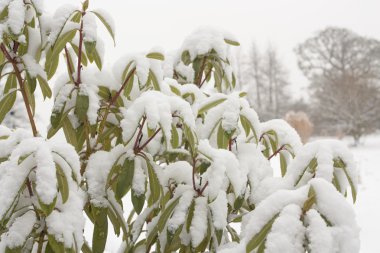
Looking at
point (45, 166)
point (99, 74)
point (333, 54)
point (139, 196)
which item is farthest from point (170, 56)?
point (333, 54)

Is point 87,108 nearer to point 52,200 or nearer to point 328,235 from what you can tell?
point 52,200

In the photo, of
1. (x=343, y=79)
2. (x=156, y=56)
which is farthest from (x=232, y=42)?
(x=343, y=79)

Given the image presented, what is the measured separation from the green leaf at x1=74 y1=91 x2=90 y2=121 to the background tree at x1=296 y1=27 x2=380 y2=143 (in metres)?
16.1

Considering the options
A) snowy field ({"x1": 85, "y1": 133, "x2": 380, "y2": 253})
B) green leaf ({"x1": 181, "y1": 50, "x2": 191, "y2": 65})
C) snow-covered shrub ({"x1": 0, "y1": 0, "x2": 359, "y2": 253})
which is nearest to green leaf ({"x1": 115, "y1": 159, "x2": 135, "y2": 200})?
snow-covered shrub ({"x1": 0, "y1": 0, "x2": 359, "y2": 253})

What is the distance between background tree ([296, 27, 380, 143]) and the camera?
52.5ft

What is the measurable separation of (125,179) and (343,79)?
1723 centimetres

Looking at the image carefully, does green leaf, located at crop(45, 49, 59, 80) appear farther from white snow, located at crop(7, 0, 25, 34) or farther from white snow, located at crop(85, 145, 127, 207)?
white snow, located at crop(85, 145, 127, 207)

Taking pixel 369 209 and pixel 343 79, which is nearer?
pixel 369 209

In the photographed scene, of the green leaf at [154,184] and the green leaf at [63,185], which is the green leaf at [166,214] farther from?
the green leaf at [63,185]

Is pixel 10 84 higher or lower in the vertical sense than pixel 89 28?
lower

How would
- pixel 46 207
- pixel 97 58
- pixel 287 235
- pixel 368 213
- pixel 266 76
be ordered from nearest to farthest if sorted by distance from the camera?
pixel 287 235 → pixel 46 207 → pixel 97 58 → pixel 368 213 → pixel 266 76

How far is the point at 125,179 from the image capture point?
0.95 meters

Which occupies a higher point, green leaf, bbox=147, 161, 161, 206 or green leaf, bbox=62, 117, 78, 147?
green leaf, bbox=62, 117, 78, 147

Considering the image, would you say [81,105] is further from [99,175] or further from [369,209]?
[369,209]
